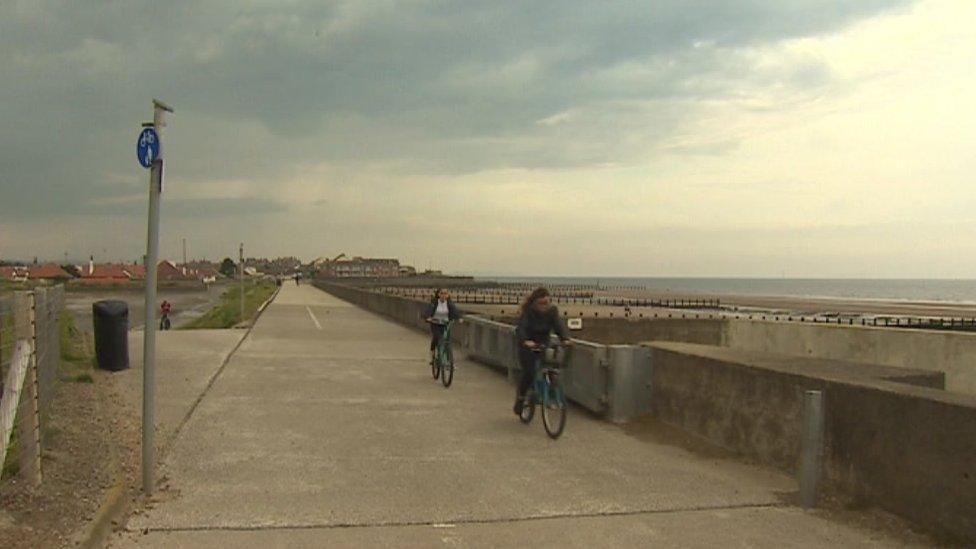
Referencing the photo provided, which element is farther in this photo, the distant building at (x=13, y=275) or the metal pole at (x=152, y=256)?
the distant building at (x=13, y=275)

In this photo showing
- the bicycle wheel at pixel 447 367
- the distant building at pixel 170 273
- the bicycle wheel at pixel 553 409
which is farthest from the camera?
the distant building at pixel 170 273

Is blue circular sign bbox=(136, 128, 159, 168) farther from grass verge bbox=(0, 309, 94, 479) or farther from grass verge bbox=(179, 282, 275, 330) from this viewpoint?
grass verge bbox=(179, 282, 275, 330)

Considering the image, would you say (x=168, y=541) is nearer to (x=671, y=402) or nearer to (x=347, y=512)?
(x=347, y=512)

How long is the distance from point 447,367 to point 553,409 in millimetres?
4570

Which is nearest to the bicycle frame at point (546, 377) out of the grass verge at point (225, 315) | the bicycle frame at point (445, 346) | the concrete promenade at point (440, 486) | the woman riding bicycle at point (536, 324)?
the woman riding bicycle at point (536, 324)

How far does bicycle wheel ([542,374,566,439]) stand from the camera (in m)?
8.84

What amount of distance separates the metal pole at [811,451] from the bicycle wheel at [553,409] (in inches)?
114

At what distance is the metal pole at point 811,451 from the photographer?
6293 mm

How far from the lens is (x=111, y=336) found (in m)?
14.1

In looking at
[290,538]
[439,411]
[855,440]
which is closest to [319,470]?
[290,538]

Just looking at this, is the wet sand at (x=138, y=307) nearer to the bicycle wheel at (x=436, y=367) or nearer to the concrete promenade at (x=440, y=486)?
the bicycle wheel at (x=436, y=367)

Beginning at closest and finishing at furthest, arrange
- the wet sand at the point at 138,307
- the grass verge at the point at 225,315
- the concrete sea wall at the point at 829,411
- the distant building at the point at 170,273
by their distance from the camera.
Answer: the concrete sea wall at the point at 829,411 → the grass verge at the point at 225,315 → the wet sand at the point at 138,307 → the distant building at the point at 170,273

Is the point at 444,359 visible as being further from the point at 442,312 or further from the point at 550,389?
the point at 550,389

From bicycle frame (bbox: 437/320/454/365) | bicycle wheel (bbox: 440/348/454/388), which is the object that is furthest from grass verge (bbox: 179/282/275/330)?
bicycle wheel (bbox: 440/348/454/388)
